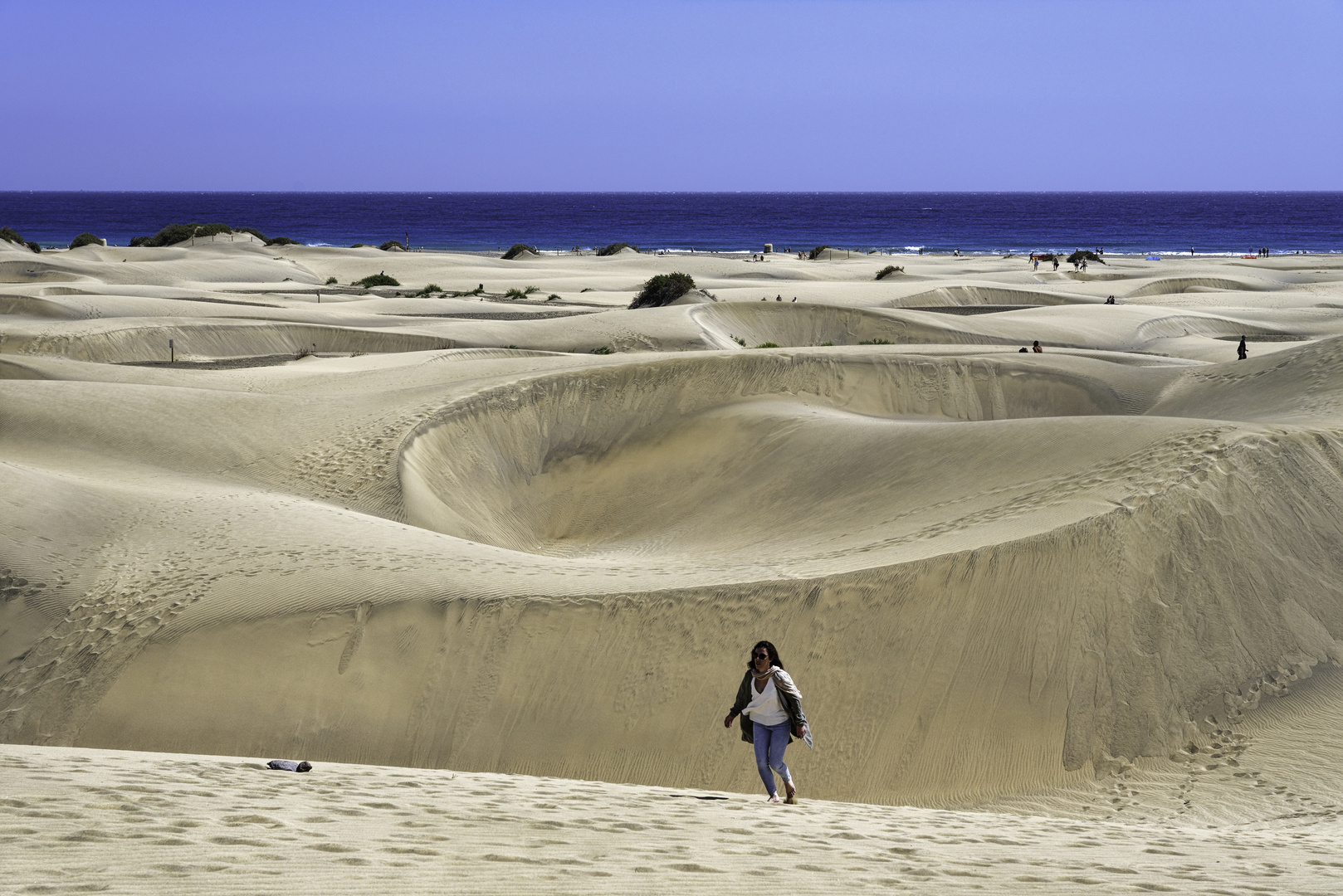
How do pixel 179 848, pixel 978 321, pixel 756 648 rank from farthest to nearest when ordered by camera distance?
1. pixel 978 321
2. pixel 756 648
3. pixel 179 848

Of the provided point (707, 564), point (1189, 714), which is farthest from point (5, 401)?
point (1189, 714)

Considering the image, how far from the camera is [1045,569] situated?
463 inches

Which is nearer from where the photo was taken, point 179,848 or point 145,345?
point 179,848

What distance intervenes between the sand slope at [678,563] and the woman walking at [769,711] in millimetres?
2789

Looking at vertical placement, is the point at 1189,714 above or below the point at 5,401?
below

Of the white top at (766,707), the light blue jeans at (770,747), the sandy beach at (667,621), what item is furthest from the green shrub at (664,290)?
the white top at (766,707)

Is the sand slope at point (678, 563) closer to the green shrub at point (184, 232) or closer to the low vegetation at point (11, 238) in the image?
the low vegetation at point (11, 238)

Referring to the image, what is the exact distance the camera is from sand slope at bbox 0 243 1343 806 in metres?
11.0

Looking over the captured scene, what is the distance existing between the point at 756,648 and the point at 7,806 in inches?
170

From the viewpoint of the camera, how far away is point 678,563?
47.7 feet

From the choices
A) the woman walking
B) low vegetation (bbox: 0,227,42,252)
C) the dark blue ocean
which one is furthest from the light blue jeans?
the dark blue ocean

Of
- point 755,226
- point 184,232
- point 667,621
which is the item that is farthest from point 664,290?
point 755,226

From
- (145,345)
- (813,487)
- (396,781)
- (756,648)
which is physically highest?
(145,345)

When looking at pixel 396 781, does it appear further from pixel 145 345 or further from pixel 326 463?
pixel 145 345
